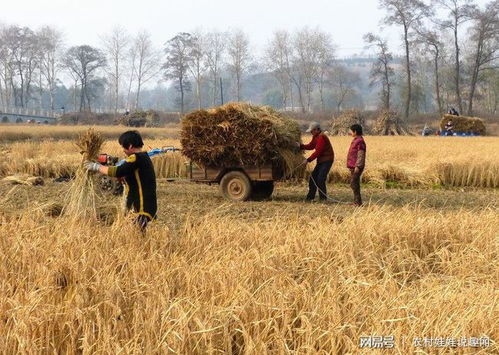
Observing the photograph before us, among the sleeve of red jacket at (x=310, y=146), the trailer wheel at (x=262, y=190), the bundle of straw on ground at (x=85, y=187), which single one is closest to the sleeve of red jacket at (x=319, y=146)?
the sleeve of red jacket at (x=310, y=146)

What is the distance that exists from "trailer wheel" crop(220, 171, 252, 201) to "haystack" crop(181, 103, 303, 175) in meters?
0.22

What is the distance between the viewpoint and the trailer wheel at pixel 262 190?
10766 mm

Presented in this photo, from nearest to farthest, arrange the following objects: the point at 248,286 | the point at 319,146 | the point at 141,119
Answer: the point at 248,286, the point at 319,146, the point at 141,119

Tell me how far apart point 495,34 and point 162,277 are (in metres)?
48.9

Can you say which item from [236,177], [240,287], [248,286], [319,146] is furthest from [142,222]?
[319,146]

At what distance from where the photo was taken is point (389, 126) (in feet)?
116

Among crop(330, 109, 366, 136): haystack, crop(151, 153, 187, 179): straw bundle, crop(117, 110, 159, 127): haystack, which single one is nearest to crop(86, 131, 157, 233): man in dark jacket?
crop(151, 153, 187, 179): straw bundle

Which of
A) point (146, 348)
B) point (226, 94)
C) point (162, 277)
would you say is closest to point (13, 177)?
point (162, 277)

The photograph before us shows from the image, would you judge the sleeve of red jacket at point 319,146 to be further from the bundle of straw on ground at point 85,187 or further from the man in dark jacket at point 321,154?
the bundle of straw on ground at point 85,187

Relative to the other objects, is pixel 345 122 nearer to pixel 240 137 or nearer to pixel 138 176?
pixel 240 137

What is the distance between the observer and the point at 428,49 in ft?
161

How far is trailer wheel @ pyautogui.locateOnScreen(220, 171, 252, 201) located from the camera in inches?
399

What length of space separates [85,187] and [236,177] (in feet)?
15.2

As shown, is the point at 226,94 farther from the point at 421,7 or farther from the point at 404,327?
the point at 404,327
